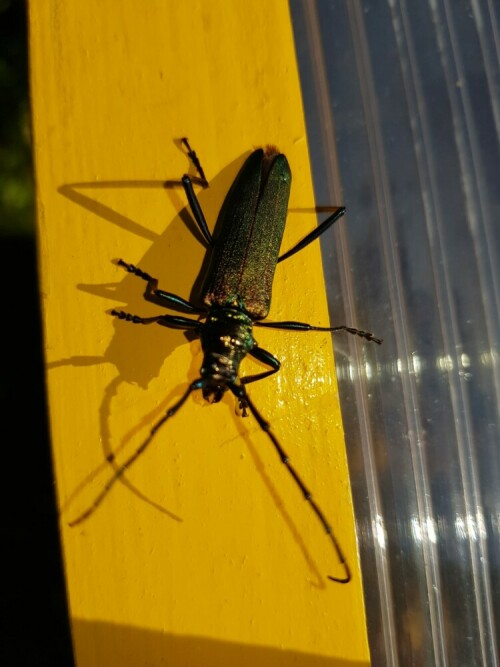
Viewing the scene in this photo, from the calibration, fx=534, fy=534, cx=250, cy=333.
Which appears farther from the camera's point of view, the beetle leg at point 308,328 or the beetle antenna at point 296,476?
the beetle leg at point 308,328

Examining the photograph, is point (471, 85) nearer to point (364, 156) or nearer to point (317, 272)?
point (364, 156)

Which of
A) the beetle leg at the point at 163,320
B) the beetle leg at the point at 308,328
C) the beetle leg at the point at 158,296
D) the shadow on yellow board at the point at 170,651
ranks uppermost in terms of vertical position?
the beetle leg at the point at 158,296

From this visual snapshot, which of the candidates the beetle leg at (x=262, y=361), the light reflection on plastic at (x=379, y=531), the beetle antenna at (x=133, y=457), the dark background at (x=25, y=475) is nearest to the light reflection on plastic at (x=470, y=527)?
the light reflection on plastic at (x=379, y=531)

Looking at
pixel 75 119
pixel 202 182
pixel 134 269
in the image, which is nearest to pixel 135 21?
pixel 75 119

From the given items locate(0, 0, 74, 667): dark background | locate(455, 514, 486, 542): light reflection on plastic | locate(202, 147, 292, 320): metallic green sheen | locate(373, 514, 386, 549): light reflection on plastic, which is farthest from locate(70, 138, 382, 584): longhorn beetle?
locate(0, 0, 74, 667): dark background

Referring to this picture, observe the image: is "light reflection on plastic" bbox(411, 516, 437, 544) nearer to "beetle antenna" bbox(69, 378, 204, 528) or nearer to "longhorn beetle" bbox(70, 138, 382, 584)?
"longhorn beetle" bbox(70, 138, 382, 584)

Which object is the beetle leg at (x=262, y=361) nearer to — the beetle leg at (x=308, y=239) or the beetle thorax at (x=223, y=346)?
the beetle thorax at (x=223, y=346)
